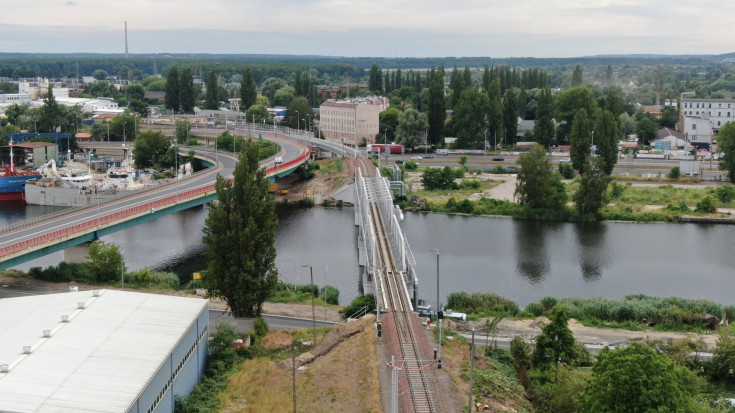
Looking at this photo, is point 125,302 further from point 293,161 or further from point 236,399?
point 293,161

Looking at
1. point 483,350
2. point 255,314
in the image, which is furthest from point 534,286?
point 255,314

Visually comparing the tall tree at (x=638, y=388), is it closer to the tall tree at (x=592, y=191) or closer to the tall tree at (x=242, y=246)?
the tall tree at (x=242, y=246)

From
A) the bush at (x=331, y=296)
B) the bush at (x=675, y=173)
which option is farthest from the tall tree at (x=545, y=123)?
the bush at (x=331, y=296)

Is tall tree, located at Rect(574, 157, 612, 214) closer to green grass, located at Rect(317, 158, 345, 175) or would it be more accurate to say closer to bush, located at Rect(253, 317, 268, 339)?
green grass, located at Rect(317, 158, 345, 175)

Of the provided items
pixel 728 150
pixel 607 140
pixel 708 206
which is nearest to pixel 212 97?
pixel 607 140

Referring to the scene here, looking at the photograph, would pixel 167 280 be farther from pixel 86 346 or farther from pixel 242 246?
pixel 86 346

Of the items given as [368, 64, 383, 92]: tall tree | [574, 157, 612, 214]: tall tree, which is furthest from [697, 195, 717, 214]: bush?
[368, 64, 383, 92]: tall tree
